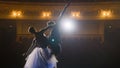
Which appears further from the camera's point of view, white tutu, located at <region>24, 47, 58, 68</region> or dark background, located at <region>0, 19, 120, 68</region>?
dark background, located at <region>0, 19, 120, 68</region>

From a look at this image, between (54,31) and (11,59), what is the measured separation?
18.2 ft

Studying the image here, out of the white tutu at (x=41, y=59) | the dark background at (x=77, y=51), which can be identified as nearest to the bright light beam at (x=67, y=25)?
the dark background at (x=77, y=51)

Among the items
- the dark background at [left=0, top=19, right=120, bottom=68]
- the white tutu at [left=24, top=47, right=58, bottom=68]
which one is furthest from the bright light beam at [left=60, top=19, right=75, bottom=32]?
the white tutu at [left=24, top=47, right=58, bottom=68]

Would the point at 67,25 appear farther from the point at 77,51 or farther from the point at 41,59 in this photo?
the point at 41,59

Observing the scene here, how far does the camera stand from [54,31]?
10.6 ft

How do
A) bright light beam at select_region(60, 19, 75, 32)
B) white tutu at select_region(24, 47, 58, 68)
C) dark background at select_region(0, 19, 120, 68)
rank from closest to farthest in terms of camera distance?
white tutu at select_region(24, 47, 58, 68) → dark background at select_region(0, 19, 120, 68) → bright light beam at select_region(60, 19, 75, 32)

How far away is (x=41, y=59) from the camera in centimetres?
328

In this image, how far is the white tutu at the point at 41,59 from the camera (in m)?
3.26

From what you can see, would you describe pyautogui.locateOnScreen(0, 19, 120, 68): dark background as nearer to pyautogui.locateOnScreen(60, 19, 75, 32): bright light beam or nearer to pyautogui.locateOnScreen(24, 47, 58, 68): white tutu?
pyautogui.locateOnScreen(60, 19, 75, 32): bright light beam

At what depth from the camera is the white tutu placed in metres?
3.26

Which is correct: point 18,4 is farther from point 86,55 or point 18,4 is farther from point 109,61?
point 109,61

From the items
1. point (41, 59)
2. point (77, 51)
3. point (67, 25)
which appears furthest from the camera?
point (67, 25)

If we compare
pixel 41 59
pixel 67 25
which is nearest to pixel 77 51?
pixel 67 25

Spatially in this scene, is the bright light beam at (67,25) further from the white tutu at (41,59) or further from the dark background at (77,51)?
the white tutu at (41,59)
